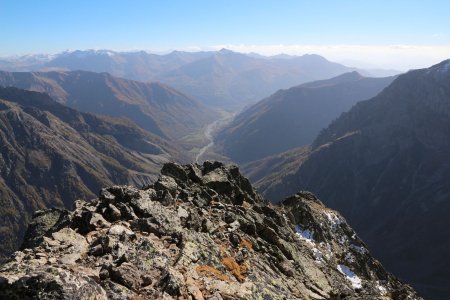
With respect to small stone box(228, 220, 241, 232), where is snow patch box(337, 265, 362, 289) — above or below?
below

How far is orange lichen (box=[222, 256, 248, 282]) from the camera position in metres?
30.3

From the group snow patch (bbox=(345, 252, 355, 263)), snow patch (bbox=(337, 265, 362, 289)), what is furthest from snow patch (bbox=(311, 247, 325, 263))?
snow patch (bbox=(345, 252, 355, 263))

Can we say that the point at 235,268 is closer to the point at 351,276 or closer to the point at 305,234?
the point at 351,276

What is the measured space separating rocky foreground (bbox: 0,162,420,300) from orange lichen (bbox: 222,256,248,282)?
0.34 ft

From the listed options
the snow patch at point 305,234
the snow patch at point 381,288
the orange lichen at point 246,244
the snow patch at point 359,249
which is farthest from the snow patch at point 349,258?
the orange lichen at point 246,244

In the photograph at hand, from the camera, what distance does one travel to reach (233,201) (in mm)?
54125

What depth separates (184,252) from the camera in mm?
29172

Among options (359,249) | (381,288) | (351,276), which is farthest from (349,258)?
(359,249)

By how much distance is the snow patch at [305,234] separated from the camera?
56812 millimetres

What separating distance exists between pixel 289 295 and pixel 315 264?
1615 centimetres

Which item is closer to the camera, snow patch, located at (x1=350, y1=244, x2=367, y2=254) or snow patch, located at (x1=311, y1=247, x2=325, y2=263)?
snow patch, located at (x1=311, y1=247, x2=325, y2=263)

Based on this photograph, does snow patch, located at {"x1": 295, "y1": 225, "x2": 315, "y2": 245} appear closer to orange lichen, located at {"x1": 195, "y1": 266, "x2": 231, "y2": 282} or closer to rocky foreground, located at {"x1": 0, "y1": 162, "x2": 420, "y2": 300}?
rocky foreground, located at {"x1": 0, "y1": 162, "x2": 420, "y2": 300}

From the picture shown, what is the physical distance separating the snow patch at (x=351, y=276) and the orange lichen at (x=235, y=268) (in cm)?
2312

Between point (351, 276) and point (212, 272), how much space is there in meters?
30.7
